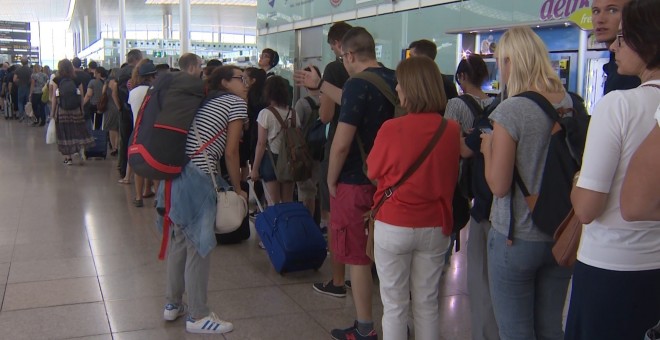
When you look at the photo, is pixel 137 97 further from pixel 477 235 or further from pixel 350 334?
pixel 477 235

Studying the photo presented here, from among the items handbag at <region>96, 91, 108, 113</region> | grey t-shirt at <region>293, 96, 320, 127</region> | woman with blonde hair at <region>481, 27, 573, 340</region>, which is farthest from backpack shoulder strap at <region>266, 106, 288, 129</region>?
handbag at <region>96, 91, 108, 113</region>

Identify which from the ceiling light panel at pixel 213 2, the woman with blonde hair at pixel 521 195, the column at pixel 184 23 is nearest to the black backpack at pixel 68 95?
the column at pixel 184 23

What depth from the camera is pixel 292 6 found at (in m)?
12.5

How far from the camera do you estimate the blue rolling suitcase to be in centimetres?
452

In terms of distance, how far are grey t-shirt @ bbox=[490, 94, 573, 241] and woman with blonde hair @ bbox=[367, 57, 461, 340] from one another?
46 cm

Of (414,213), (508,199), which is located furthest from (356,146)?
(508,199)

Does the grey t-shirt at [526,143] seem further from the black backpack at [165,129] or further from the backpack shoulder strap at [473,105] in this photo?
the black backpack at [165,129]

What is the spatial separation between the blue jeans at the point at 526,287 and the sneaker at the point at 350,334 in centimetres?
104

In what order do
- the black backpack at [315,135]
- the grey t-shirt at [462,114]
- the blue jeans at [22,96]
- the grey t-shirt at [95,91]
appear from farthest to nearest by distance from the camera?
the blue jeans at [22,96] < the grey t-shirt at [95,91] < the black backpack at [315,135] < the grey t-shirt at [462,114]

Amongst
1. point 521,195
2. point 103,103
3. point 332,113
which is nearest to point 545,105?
point 521,195

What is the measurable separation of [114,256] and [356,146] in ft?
9.15

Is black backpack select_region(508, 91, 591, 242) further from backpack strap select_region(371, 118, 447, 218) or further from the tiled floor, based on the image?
the tiled floor

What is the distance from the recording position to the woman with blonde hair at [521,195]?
88.1 inches

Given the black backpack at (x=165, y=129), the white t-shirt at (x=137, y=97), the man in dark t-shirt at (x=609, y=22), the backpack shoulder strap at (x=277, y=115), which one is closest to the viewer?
the man in dark t-shirt at (x=609, y=22)
